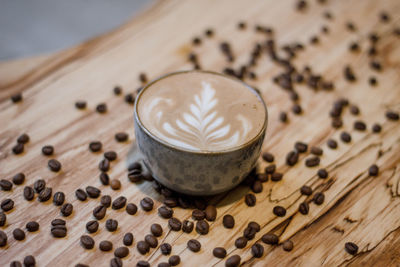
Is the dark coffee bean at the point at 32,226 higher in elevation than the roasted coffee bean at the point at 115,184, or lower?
lower

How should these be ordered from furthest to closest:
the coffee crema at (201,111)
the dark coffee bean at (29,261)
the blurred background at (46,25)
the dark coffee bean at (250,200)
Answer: the blurred background at (46,25) → the dark coffee bean at (250,200) → the coffee crema at (201,111) → the dark coffee bean at (29,261)

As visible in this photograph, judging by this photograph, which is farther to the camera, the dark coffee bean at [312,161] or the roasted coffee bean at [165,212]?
the dark coffee bean at [312,161]

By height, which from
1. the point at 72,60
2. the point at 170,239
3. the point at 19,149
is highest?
the point at 72,60

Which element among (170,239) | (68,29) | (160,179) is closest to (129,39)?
(160,179)

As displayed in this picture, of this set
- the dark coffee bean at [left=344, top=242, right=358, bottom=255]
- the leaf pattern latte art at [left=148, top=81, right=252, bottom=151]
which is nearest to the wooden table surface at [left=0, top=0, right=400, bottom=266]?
the dark coffee bean at [left=344, top=242, right=358, bottom=255]

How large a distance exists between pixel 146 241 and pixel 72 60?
100 centimetres

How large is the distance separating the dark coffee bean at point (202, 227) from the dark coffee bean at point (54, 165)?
1.62 ft

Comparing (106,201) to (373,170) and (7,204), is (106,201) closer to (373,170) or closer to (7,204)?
(7,204)

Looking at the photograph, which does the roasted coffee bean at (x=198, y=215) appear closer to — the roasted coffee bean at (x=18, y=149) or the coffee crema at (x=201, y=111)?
the coffee crema at (x=201, y=111)

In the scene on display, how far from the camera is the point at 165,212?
3.95ft

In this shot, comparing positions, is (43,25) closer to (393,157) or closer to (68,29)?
(68,29)

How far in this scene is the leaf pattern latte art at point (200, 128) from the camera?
114 centimetres

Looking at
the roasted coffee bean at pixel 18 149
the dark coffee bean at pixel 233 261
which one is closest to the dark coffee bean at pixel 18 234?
the roasted coffee bean at pixel 18 149

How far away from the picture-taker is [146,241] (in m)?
1.13
